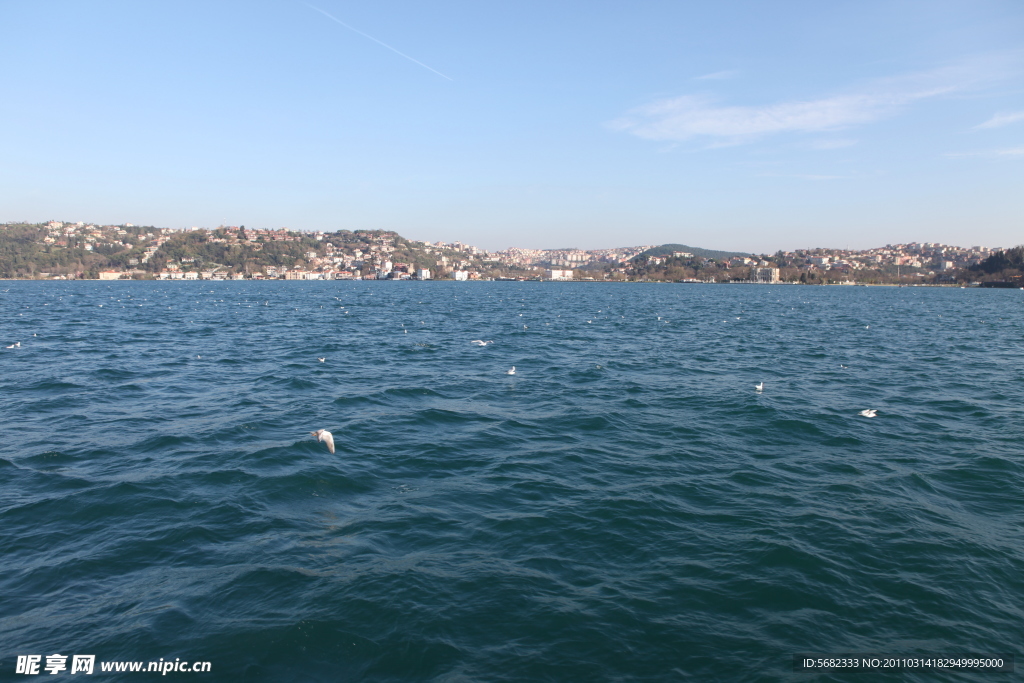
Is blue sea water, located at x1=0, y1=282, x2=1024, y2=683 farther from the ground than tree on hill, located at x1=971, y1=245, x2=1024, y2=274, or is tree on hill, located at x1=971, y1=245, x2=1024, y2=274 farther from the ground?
tree on hill, located at x1=971, y1=245, x2=1024, y2=274

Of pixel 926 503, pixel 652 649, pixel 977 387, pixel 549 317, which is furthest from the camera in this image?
pixel 549 317

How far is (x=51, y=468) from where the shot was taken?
1170 cm

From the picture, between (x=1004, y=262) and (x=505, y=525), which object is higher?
(x=1004, y=262)

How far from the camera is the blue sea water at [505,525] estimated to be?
6.64 m

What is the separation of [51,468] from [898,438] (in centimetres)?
2042

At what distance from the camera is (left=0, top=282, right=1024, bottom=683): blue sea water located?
21.8 feet

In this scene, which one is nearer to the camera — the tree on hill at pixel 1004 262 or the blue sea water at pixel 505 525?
the blue sea water at pixel 505 525

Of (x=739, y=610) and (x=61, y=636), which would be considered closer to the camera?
(x=61, y=636)

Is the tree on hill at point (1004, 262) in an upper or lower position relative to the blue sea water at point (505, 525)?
upper

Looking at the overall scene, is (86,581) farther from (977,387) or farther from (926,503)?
(977,387)

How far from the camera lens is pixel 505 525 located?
9586 millimetres

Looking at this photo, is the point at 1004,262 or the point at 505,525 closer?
the point at 505,525

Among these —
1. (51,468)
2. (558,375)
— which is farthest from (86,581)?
(558,375)

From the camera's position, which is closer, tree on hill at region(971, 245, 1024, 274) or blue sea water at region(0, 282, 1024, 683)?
blue sea water at region(0, 282, 1024, 683)
